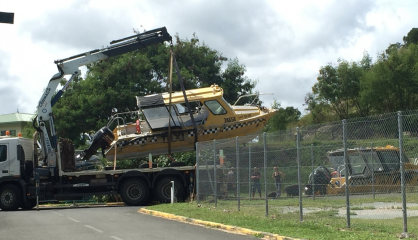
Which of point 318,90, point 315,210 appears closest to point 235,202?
point 315,210

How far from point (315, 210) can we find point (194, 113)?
9.60 metres

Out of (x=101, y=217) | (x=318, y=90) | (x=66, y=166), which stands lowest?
(x=101, y=217)

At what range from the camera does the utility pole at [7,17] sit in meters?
12.3

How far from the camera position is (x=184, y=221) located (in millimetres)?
17000

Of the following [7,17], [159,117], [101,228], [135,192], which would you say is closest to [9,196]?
[135,192]

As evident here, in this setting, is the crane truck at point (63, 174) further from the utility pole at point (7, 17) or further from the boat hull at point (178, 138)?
the utility pole at point (7, 17)

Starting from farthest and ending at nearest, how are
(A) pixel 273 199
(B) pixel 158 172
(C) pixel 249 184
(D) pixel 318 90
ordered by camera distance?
(D) pixel 318 90 → (B) pixel 158 172 → (C) pixel 249 184 → (A) pixel 273 199

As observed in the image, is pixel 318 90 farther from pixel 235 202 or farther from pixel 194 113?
pixel 235 202

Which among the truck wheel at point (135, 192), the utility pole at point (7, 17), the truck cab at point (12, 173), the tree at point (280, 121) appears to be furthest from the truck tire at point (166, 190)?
the tree at point (280, 121)

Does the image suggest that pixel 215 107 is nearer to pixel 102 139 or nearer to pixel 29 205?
pixel 102 139

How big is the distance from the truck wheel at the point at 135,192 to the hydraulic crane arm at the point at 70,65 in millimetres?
3227

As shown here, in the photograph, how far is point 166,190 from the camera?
2348 cm

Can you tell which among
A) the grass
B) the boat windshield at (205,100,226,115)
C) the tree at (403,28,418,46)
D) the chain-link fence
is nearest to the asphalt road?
the grass

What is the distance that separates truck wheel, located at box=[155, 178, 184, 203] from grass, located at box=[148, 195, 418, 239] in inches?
147
